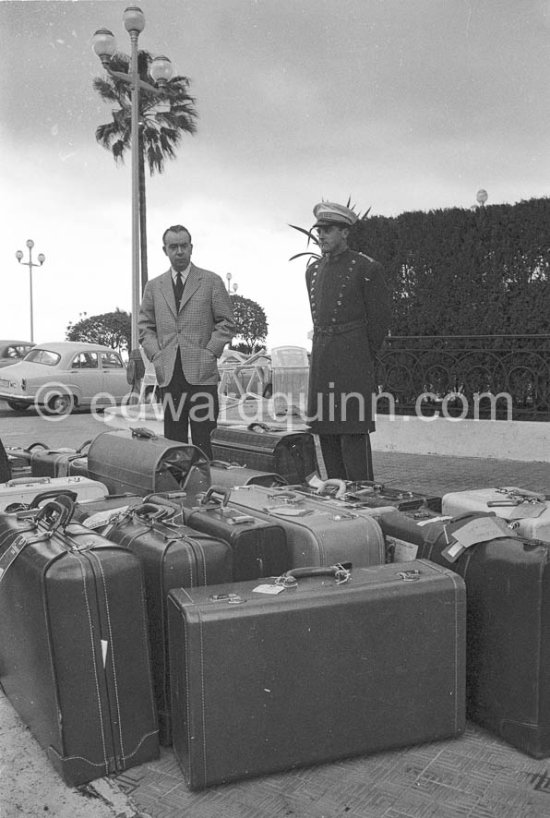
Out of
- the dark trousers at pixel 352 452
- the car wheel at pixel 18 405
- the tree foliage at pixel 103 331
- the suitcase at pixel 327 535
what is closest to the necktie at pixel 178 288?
the dark trousers at pixel 352 452

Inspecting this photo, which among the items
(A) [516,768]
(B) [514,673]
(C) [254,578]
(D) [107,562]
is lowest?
(A) [516,768]

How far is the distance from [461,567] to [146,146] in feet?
97.8

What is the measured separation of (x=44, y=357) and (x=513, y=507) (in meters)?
17.1

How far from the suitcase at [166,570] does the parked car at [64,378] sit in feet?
51.2

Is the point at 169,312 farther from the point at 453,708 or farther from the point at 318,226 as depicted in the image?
the point at 453,708

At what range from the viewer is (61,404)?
57.7ft

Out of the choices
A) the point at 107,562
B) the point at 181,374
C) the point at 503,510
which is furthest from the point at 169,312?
the point at 107,562

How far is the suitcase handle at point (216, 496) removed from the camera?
9.19ft

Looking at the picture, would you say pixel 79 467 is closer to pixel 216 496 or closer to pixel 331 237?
pixel 216 496

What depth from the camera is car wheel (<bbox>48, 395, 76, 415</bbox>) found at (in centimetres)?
1742

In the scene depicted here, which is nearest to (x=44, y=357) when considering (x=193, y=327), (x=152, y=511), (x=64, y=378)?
(x=64, y=378)

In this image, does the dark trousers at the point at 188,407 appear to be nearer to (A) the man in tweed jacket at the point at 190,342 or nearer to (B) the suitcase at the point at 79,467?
(A) the man in tweed jacket at the point at 190,342

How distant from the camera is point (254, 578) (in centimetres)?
248

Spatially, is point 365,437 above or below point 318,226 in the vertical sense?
below
